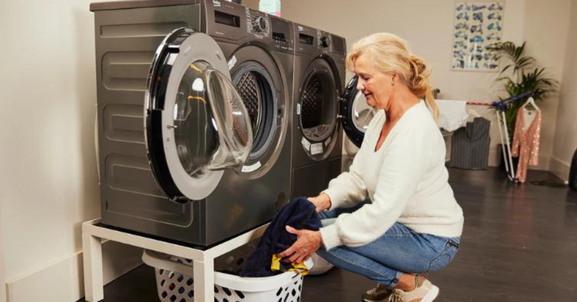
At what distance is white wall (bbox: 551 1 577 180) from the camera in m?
4.70

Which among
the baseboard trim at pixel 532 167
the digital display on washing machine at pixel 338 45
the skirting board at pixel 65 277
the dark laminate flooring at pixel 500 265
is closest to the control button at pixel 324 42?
the digital display on washing machine at pixel 338 45

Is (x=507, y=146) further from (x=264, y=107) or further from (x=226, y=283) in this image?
(x=226, y=283)

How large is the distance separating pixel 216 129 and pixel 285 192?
0.64 m

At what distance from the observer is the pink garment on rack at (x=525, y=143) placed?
4457 mm

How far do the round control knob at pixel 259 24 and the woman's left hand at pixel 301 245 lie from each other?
725mm

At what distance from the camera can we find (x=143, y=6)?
5.19 ft

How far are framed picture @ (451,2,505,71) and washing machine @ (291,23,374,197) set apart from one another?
141 inches

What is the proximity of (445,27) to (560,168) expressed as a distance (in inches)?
81.2

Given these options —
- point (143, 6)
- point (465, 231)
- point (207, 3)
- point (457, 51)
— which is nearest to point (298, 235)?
point (207, 3)

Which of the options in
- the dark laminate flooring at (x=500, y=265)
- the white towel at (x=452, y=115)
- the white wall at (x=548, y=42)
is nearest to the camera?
the dark laminate flooring at (x=500, y=265)

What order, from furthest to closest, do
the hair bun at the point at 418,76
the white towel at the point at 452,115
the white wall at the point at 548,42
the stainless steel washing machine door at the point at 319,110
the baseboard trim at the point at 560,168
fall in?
1. the white wall at the point at 548,42
2. the white towel at the point at 452,115
3. the baseboard trim at the point at 560,168
4. the stainless steel washing machine door at the point at 319,110
5. the hair bun at the point at 418,76

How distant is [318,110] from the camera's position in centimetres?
249

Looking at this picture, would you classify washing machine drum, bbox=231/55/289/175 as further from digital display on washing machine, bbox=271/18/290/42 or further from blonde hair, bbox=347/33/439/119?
blonde hair, bbox=347/33/439/119

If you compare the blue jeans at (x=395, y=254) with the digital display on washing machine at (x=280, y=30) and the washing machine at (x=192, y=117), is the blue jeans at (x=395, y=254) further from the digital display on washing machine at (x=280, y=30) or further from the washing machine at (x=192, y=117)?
the digital display on washing machine at (x=280, y=30)
